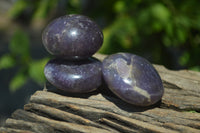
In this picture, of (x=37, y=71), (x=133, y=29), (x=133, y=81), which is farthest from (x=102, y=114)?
(x=133, y=29)

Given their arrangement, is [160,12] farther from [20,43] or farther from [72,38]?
[20,43]

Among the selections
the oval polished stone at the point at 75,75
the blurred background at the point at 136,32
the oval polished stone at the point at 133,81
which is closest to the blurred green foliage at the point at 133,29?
the blurred background at the point at 136,32

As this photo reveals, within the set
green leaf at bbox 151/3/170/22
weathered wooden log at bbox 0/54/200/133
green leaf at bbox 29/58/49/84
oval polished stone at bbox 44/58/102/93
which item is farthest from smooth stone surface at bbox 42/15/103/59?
green leaf at bbox 151/3/170/22

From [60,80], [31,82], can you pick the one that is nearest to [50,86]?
[60,80]

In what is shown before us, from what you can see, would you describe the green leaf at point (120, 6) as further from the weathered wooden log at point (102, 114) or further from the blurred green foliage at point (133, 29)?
the weathered wooden log at point (102, 114)

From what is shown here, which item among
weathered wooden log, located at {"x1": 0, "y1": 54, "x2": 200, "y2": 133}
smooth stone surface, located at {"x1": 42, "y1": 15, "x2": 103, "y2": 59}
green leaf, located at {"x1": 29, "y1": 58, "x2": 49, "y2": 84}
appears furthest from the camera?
green leaf, located at {"x1": 29, "y1": 58, "x2": 49, "y2": 84}

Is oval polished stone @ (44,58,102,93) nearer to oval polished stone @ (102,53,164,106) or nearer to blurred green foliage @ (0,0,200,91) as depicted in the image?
oval polished stone @ (102,53,164,106)
